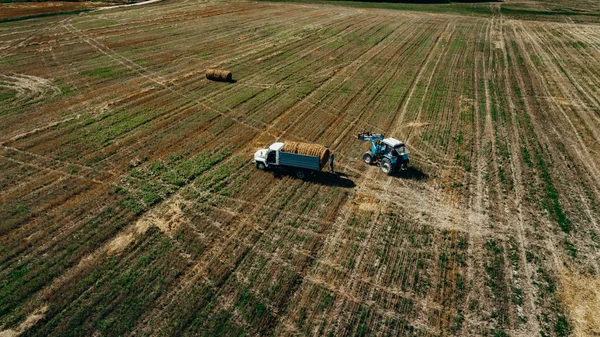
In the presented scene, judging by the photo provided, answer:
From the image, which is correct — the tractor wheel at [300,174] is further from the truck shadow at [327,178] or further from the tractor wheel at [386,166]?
the tractor wheel at [386,166]

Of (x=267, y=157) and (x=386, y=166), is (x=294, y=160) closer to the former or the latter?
(x=267, y=157)

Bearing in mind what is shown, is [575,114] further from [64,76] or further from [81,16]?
[81,16]

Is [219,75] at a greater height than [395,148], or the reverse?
[219,75]

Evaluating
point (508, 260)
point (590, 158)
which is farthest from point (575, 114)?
point (508, 260)

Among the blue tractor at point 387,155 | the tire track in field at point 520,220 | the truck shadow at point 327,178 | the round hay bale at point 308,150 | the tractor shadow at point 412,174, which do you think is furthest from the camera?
the tractor shadow at point 412,174

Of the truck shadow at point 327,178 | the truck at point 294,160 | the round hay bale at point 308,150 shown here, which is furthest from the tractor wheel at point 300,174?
the round hay bale at point 308,150

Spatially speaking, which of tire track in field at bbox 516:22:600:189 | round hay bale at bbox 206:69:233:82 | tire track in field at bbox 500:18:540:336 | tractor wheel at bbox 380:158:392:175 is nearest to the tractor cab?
tractor wheel at bbox 380:158:392:175

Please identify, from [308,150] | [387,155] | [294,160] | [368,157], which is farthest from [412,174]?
[294,160]
